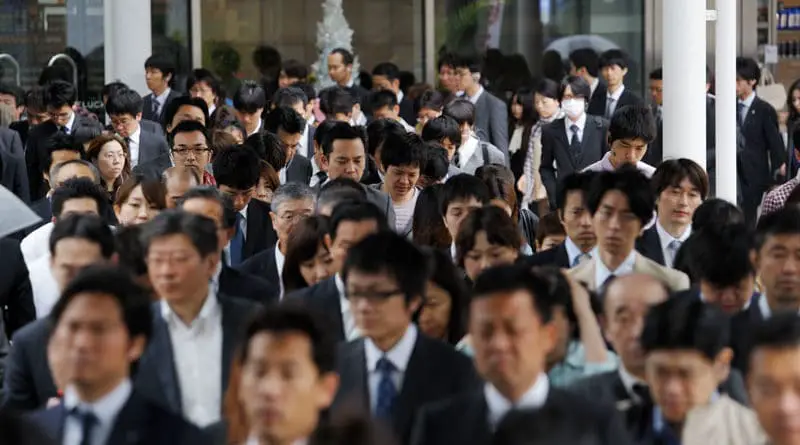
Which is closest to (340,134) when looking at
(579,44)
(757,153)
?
(757,153)

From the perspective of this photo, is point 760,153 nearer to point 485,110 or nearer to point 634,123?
point 485,110

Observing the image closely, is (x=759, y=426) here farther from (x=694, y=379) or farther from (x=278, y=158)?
(x=278, y=158)

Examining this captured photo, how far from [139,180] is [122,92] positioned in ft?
15.7

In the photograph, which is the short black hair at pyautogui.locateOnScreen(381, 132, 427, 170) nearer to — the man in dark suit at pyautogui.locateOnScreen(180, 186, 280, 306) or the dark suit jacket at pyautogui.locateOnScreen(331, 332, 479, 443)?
the man in dark suit at pyautogui.locateOnScreen(180, 186, 280, 306)

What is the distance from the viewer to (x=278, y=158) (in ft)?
39.4

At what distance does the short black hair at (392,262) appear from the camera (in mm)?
6156

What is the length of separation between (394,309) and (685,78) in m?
6.41

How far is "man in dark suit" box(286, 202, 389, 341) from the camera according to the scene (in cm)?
706

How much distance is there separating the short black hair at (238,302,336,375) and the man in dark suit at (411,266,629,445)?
0.35m

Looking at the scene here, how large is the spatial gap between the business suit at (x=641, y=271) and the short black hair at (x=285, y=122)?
5437 millimetres

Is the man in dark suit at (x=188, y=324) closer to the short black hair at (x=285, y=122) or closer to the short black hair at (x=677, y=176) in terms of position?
the short black hair at (x=677, y=176)

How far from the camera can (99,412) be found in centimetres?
532

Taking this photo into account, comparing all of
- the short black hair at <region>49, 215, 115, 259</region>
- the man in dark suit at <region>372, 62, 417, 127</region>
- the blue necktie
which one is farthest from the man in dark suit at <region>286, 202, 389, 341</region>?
the man in dark suit at <region>372, 62, 417, 127</region>

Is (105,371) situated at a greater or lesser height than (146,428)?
greater
